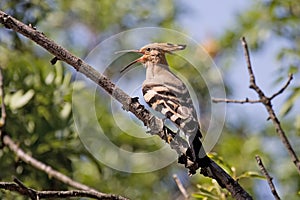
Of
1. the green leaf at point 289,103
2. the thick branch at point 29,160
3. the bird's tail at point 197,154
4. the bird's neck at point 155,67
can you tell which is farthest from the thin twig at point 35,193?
the green leaf at point 289,103

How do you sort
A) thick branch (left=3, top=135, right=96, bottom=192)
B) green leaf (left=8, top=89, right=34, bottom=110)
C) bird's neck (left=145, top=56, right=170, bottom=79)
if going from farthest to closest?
green leaf (left=8, top=89, right=34, bottom=110) < thick branch (left=3, top=135, right=96, bottom=192) < bird's neck (left=145, top=56, right=170, bottom=79)

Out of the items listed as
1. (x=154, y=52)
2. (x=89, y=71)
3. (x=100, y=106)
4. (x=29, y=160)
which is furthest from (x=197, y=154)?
(x=100, y=106)

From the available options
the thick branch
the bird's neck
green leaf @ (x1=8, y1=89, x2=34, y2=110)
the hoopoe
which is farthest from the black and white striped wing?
green leaf @ (x1=8, y1=89, x2=34, y2=110)

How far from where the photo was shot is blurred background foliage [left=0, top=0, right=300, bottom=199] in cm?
298

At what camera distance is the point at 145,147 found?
361cm

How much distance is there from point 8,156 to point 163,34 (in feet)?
6.02

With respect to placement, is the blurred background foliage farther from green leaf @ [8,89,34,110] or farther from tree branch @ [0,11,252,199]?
tree branch @ [0,11,252,199]

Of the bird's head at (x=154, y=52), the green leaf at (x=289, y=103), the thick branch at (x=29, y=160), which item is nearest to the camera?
the bird's head at (x=154, y=52)

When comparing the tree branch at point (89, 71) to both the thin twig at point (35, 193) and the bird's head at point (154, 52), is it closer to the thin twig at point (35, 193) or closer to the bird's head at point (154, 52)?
the thin twig at point (35, 193)

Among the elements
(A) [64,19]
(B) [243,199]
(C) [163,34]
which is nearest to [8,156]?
(B) [243,199]

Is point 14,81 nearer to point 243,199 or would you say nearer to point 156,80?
point 156,80

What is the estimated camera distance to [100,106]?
3615 mm

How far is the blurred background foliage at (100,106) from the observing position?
2.98 metres

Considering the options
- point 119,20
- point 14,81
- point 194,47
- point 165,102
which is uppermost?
point 119,20
